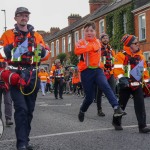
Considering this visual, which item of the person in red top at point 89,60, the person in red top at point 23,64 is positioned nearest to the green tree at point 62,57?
the person in red top at point 89,60

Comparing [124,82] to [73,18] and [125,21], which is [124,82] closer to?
[125,21]

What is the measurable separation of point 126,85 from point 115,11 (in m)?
29.7

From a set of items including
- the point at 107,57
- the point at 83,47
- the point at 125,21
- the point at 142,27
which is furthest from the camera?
the point at 125,21

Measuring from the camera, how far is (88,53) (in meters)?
8.17

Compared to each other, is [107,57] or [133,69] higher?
[107,57]

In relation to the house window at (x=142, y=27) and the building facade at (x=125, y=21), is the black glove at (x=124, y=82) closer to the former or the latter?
the building facade at (x=125, y=21)

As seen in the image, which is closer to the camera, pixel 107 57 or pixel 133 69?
pixel 133 69

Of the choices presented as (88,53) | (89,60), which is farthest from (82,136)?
(88,53)

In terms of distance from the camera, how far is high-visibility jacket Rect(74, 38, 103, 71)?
8.06 metres

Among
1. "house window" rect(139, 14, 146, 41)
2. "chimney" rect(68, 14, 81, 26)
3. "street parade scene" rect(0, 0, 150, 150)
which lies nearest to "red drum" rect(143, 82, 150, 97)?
"street parade scene" rect(0, 0, 150, 150)

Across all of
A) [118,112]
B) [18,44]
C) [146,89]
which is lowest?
[118,112]

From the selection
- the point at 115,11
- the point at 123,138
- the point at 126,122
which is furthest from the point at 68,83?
the point at 123,138

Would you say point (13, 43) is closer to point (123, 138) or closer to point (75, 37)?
point (123, 138)

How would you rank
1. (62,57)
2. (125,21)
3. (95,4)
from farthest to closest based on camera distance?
(62,57), (95,4), (125,21)
